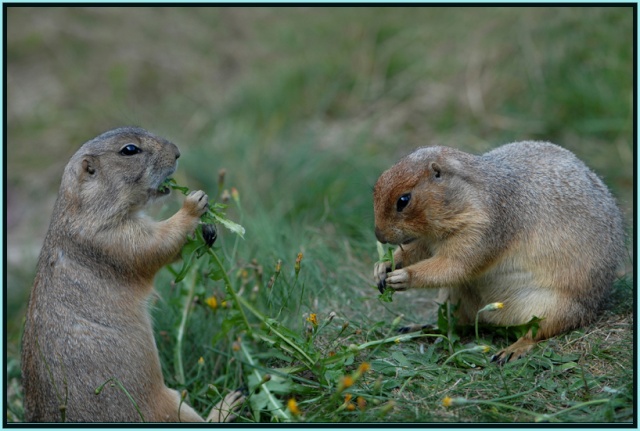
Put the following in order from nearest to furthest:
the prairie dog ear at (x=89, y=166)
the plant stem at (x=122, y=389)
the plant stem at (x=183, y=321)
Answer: the plant stem at (x=122, y=389)
the prairie dog ear at (x=89, y=166)
the plant stem at (x=183, y=321)

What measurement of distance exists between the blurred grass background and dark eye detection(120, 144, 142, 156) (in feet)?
5.71

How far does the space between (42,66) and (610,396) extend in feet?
35.6

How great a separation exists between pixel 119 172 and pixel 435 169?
2034 mm

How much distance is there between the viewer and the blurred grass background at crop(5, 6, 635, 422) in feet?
28.4

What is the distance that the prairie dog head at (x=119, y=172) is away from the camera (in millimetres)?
5039

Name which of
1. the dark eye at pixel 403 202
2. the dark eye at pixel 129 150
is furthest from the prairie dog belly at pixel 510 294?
the dark eye at pixel 129 150

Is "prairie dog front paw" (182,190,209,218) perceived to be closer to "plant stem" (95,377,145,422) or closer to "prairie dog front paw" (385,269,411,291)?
"plant stem" (95,377,145,422)

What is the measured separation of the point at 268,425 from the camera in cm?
448

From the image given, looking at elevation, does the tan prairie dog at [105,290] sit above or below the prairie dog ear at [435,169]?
below

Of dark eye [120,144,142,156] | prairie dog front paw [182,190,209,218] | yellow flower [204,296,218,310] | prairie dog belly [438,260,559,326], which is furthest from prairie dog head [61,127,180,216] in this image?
prairie dog belly [438,260,559,326]

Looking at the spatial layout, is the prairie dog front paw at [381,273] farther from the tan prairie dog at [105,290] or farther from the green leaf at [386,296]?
the tan prairie dog at [105,290]

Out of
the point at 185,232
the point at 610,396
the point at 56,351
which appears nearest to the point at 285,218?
the point at 185,232

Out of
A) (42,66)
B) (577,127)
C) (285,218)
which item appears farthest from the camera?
(42,66)

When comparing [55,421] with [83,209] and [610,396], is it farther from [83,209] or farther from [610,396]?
[610,396]
